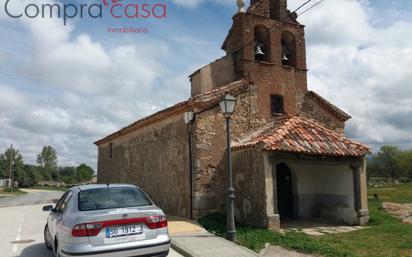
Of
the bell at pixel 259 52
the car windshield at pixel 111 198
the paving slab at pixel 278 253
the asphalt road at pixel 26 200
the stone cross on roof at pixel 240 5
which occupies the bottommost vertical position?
the asphalt road at pixel 26 200

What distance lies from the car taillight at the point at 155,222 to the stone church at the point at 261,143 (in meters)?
5.02

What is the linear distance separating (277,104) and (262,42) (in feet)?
8.58

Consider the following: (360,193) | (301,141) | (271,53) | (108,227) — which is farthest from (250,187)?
(108,227)

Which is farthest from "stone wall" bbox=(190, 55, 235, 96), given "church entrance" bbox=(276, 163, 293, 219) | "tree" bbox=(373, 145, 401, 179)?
"tree" bbox=(373, 145, 401, 179)

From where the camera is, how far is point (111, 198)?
6.79m

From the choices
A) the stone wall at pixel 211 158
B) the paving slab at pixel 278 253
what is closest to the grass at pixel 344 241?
the paving slab at pixel 278 253

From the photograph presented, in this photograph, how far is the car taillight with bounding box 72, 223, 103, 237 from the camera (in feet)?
18.9

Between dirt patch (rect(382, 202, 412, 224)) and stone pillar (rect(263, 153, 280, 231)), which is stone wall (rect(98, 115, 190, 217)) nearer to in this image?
stone pillar (rect(263, 153, 280, 231))

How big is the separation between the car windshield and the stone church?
4878 mm

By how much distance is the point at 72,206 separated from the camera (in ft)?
21.4

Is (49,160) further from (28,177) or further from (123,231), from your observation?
(123,231)

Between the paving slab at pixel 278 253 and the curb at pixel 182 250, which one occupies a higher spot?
the curb at pixel 182 250

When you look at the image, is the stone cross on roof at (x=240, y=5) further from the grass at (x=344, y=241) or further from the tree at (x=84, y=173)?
the tree at (x=84, y=173)

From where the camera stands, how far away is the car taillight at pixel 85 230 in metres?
5.77
